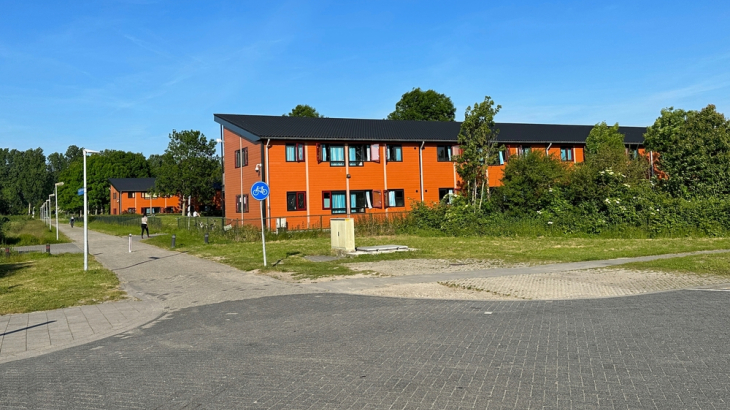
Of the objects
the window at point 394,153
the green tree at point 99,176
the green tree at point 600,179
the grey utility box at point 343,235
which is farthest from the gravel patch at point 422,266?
the green tree at point 99,176

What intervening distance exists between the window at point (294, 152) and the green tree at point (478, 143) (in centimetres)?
1017

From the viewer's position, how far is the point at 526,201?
3209 cm

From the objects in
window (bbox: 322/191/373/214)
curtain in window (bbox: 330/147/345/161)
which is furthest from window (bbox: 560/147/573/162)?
curtain in window (bbox: 330/147/345/161)

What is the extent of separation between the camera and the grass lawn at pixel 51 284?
488 inches

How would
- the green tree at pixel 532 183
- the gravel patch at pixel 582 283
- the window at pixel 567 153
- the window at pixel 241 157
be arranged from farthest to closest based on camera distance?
the window at pixel 567 153, the window at pixel 241 157, the green tree at pixel 532 183, the gravel patch at pixel 582 283

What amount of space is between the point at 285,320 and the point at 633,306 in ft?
19.3

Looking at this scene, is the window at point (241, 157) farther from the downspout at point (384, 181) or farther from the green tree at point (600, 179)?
Result: the green tree at point (600, 179)

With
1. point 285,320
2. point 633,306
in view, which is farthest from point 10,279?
point 633,306

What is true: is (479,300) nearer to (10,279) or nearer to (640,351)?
(640,351)

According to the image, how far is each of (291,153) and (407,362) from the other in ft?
105

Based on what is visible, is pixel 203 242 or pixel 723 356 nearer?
pixel 723 356

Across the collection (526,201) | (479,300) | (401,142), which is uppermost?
(401,142)

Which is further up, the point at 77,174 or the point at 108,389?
the point at 77,174

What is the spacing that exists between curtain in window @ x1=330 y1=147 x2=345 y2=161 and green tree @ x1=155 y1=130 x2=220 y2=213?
3367 cm
